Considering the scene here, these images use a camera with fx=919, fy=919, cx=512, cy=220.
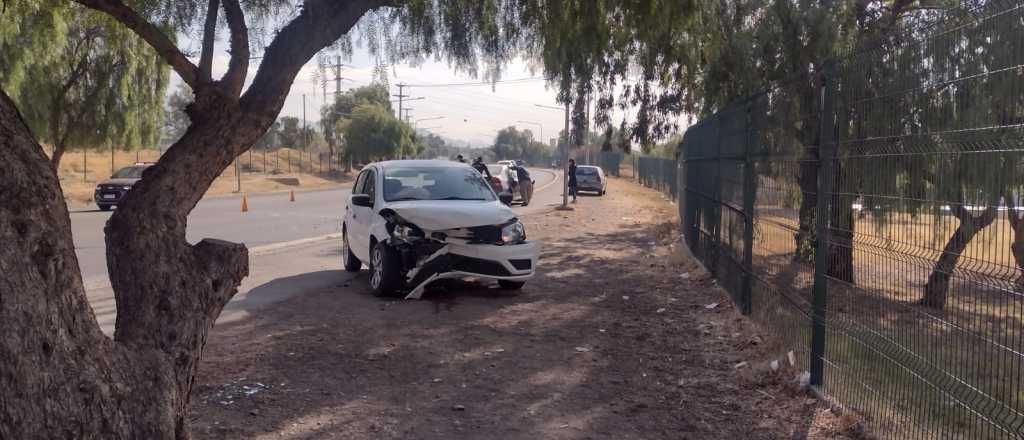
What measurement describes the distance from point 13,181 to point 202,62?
2.33 metres

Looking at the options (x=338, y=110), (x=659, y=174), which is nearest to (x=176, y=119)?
(x=338, y=110)

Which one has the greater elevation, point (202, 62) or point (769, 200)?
point (202, 62)

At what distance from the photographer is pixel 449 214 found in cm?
952

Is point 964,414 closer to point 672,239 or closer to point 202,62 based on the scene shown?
point 202,62

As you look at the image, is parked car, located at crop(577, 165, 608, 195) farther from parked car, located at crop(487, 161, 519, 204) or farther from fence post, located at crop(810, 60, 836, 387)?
fence post, located at crop(810, 60, 836, 387)

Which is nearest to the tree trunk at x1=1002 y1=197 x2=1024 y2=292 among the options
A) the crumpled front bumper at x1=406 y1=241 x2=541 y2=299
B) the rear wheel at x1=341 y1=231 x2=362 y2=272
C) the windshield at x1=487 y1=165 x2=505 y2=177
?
the crumpled front bumper at x1=406 y1=241 x2=541 y2=299

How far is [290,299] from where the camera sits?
9.72 metres

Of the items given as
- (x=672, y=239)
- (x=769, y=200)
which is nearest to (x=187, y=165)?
(x=769, y=200)

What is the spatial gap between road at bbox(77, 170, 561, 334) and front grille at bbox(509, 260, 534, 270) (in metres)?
2.50

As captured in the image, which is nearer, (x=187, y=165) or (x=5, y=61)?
(x=187, y=165)

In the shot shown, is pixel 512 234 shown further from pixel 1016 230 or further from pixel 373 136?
pixel 373 136

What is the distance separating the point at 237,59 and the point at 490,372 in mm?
2838

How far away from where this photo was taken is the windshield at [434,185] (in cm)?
1061

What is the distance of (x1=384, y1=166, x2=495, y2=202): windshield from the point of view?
1061cm
